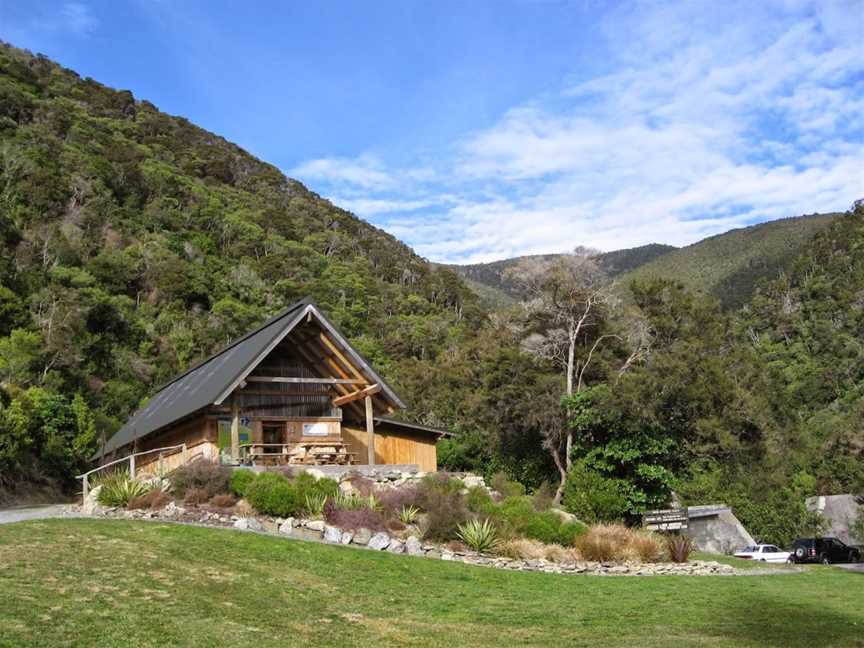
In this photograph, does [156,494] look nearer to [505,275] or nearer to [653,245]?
[505,275]

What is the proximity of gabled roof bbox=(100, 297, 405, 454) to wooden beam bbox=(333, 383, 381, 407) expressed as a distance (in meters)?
0.22

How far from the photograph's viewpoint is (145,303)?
64.6 metres

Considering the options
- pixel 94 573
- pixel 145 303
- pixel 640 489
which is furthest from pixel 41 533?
pixel 145 303

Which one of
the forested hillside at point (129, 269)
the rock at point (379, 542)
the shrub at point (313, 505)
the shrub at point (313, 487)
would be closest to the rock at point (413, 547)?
the rock at point (379, 542)

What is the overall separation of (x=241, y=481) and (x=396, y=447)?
13.0 m

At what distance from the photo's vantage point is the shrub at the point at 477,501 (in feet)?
66.7

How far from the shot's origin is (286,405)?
28.5 metres

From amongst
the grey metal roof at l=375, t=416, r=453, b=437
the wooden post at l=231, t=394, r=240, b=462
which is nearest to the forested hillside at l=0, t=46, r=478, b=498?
the wooden post at l=231, t=394, r=240, b=462

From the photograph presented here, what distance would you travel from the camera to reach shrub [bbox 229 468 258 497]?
20302 millimetres

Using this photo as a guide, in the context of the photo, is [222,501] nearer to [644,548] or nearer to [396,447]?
[644,548]

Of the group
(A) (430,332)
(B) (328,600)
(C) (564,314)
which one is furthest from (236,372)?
(A) (430,332)

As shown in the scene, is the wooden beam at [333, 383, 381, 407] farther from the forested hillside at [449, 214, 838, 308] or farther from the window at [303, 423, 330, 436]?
the forested hillside at [449, 214, 838, 308]

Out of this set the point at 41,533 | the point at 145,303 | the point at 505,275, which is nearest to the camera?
the point at 41,533

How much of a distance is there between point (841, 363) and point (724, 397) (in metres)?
35.1
